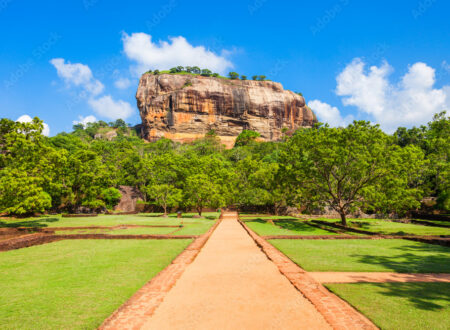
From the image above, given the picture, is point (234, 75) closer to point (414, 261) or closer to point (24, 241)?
point (24, 241)

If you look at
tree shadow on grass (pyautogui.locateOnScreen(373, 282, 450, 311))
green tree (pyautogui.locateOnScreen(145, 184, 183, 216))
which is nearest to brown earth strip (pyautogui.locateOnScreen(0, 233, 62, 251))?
tree shadow on grass (pyautogui.locateOnScreen(373, 282, 450, 311))

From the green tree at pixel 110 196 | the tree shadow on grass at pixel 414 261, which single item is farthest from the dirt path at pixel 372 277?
the green tree at pixel 110 196

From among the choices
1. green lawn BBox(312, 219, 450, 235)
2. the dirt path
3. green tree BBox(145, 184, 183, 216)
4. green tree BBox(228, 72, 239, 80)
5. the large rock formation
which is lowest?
green lawn BBox(312, 219, 450, 235)

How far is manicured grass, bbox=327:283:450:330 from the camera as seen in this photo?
3.86 meters

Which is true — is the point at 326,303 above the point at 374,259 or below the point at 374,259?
above

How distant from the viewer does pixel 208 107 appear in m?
94.4

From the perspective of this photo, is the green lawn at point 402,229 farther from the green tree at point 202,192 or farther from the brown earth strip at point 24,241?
the brown earth strip at point 24,241

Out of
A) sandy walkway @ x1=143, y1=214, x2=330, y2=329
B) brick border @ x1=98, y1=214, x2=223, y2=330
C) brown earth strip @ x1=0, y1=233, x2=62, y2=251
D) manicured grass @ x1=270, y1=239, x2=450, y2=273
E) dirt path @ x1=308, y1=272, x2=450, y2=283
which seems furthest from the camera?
brown earth strip @ x1=0, y1=233, x2=62, y2=251

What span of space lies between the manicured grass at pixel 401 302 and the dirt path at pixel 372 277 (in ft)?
1.17

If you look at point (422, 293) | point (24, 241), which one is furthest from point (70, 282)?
point (422, 293)

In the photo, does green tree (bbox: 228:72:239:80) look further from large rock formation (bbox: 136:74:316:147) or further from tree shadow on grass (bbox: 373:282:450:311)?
tree shadow on grass (bbox: 373:282:450:311)

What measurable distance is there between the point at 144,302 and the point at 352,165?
55.3 ft

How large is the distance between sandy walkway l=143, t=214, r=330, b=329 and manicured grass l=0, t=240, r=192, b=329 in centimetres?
99

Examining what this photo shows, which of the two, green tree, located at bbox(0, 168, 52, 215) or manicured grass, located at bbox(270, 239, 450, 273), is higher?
green tree, located at bbox(0, 168, 52, 215)
